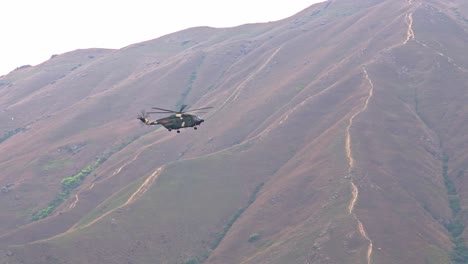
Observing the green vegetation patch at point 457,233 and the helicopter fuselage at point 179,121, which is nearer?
the helicopter fuselage at point 179,121

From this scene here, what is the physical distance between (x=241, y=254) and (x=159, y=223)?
2918cm

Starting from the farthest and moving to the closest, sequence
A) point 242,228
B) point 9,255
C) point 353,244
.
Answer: point 242,228
point 9,255
point 353,244

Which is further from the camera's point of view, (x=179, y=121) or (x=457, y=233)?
(x=457, y=233)

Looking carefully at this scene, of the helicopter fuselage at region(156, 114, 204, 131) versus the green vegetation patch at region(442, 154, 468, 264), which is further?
the green vegetation patch at region(442, 154, 468, 264)

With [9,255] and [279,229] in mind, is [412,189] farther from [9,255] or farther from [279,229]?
[9,255]

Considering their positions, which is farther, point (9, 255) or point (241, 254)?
point (241, 254)

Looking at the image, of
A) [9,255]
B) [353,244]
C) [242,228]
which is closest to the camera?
[353,244]

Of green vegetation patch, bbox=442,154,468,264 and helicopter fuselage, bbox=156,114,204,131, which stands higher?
helicopter fuselage, bbox=156,114,204,131

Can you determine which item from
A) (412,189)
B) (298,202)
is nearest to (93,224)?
(298,202)

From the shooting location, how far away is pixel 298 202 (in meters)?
198

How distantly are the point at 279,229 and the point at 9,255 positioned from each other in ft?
237

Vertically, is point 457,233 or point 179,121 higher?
point 179,121

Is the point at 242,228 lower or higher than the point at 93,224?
lower

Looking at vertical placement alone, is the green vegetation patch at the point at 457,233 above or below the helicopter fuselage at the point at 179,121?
below
